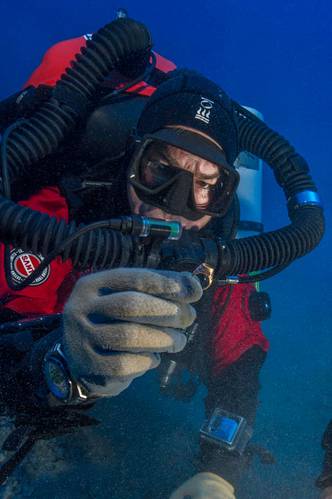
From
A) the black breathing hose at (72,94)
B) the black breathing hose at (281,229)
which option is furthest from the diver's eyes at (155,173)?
the black breathing hose at (281,229)

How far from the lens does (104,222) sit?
4.93 ft

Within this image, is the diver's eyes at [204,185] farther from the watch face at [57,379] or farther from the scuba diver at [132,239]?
the watch face at [57,379]

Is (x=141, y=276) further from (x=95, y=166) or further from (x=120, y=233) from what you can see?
(x=95, y=166)

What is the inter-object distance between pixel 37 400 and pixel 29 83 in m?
2.31

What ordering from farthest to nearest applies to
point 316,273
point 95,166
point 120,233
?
point 316,273 < point 95,166 < point 120,233

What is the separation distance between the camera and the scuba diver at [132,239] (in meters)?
1.25

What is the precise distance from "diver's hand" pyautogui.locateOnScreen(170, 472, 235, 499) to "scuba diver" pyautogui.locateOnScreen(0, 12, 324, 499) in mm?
11

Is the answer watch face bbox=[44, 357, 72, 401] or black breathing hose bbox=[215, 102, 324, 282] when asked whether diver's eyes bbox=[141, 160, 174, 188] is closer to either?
black breathing hose bbox=[215, 102, 324, 282]

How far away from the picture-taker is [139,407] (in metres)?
4.32

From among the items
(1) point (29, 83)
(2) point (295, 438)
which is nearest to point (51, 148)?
(1) point (29, 83)

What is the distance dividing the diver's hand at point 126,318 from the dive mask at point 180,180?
1260 mm

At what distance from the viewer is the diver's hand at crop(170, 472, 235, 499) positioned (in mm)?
2166

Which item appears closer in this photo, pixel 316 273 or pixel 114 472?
pixel 114 472

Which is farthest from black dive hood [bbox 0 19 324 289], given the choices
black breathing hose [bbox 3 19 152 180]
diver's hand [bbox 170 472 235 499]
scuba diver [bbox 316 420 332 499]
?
diver's hand [bbox 170 472 235 499]
